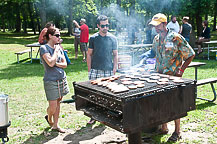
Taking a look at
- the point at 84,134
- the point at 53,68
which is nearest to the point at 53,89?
the point at 53,68

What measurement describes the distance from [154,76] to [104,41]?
4.26ft

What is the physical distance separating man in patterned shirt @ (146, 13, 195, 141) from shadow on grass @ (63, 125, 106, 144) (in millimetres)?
1242

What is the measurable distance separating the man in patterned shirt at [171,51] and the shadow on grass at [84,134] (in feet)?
4.08

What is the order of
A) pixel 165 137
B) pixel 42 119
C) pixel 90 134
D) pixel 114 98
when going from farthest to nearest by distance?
pixel 42 119 < pixel 90 134 < pixel 165 137 < pixel 114 98

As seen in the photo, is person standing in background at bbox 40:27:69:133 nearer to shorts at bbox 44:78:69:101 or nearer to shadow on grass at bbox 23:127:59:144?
shorts at bbox 44:78:69:101

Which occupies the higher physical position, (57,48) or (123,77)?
(57,48)

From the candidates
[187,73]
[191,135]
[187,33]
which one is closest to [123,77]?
[191,135]

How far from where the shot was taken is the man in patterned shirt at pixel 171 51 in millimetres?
3834

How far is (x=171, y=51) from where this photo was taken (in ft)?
12.6

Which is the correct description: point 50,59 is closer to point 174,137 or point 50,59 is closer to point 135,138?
point 135,138

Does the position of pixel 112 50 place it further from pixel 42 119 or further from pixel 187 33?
pixel 187 33

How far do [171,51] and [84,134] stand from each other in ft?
6.52

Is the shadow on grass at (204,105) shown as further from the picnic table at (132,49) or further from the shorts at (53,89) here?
the picnic table at (132,49)

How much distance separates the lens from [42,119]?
521 cm
